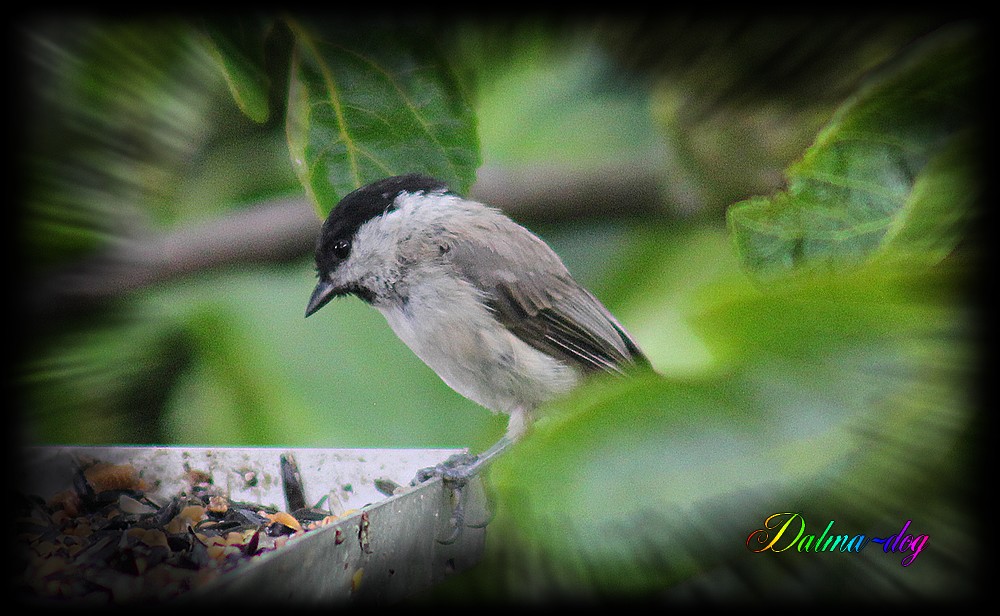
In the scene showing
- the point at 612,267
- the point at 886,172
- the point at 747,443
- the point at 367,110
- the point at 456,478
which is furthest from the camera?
the point at 612,267

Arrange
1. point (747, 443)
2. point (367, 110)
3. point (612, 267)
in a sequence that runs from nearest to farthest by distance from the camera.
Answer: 1. point (747, 443)
2. point (367, 110)
3. point (612, 267)

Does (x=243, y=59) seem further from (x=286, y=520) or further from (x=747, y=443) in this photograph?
(x=747, y=443)

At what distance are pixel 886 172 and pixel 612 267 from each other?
1.50 feet

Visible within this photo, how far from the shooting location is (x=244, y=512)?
96 cm

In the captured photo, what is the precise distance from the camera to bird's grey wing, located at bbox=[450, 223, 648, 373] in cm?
111

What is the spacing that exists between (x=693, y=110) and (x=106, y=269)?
97 cm

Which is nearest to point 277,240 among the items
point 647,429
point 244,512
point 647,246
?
point 244,512

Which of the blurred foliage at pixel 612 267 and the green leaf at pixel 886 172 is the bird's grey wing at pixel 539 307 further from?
the green leaf at pixel 886 172

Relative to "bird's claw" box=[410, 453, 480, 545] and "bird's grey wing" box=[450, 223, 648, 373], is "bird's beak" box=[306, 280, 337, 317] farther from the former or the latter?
"bird's claw" box=[410, 453, 480, 545]

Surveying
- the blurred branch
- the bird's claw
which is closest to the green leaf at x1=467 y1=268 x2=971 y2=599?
the bird's claw

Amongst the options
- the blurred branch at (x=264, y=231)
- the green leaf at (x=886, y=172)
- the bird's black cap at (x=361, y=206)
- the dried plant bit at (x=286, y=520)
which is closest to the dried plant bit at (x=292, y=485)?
the dried plant bit at (x=286, y=520)

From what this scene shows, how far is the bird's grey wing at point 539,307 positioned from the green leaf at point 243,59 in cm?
34

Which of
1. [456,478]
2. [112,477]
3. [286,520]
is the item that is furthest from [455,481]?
[112,477]

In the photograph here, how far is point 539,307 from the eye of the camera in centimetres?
114
